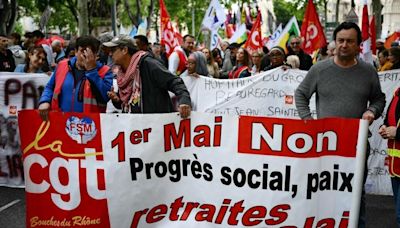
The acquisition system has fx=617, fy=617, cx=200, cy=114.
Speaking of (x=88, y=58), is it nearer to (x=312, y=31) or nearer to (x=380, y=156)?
(x=380, y=156)

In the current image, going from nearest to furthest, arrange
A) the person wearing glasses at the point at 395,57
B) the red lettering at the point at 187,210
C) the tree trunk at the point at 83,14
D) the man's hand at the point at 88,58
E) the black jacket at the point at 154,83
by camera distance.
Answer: the red lettering at the point at 187,210, the black jacket at the point at 154,83, the man's hand at the point at 88,58, the person wearing glasses at the point at 395,57, the tree trunk at the point at 83,14

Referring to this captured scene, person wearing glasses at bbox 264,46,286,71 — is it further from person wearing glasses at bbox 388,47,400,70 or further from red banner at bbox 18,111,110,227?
red banner at bbox 18,111,110,227

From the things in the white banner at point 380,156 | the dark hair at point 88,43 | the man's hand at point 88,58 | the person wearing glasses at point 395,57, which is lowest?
the white banner at point 380,156

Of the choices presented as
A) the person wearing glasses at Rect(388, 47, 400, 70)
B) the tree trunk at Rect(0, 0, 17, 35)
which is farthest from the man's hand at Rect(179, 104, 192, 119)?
the tree trunk at Rect(0, 0, 17, 35)

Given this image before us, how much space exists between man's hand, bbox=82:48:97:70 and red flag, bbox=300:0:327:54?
281 inches

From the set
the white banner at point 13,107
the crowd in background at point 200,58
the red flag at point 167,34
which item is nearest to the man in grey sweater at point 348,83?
the crowd in background at point 200,58

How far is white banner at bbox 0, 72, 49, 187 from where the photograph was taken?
6684 mm

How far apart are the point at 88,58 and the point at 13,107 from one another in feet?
6.84

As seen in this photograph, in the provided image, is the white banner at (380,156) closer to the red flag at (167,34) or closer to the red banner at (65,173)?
the red banner at (65,173)

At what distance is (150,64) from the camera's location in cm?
474

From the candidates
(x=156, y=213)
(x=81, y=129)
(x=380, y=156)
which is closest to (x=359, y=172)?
(x=156, y=213)

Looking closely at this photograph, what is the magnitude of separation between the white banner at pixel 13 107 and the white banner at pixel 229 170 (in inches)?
106

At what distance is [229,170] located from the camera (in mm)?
4219

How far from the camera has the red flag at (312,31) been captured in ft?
38.0
